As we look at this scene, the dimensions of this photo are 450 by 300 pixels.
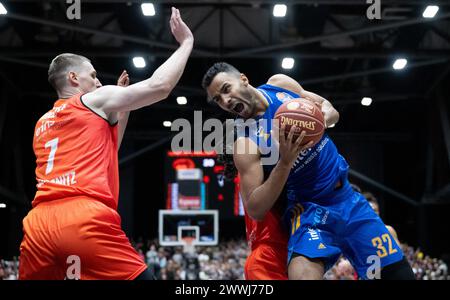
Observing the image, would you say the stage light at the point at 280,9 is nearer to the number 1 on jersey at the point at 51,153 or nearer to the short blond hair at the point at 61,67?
the short blond hair at the point at 61,67

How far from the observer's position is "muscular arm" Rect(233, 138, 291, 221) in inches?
151

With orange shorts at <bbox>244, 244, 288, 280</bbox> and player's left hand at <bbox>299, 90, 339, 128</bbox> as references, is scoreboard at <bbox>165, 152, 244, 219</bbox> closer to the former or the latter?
player's left hand at <bbox>299, 90, 339, 128</bbox>

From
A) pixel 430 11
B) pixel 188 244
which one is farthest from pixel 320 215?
pixel 188 244

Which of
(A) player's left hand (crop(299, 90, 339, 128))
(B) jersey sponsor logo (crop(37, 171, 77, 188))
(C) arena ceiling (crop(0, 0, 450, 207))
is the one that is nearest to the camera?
(B) jersey sponsor logo (crop(37, 171, 77, 188))

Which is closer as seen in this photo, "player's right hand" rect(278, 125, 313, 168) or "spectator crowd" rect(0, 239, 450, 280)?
"player's right hand" rect(278, 125, 313, 168)

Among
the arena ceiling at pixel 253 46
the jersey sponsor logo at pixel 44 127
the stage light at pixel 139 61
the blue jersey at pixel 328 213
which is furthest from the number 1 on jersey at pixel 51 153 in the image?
the stage light at pixel 139 61

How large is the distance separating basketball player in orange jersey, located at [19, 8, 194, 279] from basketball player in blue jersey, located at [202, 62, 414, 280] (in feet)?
2.41

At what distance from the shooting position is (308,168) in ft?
13.9

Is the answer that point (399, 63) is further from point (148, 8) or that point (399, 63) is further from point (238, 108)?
point (238, 108)

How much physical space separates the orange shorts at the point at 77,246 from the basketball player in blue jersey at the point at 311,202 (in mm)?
965

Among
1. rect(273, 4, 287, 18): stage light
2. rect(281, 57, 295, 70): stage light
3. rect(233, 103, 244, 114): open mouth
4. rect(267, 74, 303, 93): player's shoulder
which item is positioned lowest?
rect(233, 103, 244, 114): open mouth

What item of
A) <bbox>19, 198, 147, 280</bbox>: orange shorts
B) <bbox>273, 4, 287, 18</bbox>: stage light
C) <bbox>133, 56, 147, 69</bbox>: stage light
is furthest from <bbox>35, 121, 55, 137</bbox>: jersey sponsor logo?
<bbox>133, 56, 147, 69</bbox>: stage light

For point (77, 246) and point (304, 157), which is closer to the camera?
point (77, 246)

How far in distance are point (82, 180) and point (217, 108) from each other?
27.0 feet
